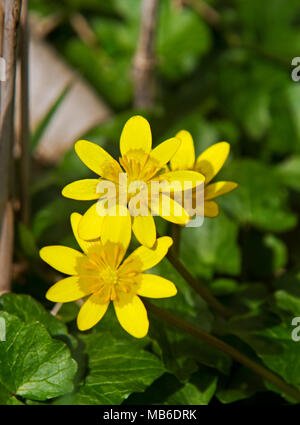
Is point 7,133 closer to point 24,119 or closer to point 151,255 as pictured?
point 24,119

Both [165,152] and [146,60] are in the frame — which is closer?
[165,152]

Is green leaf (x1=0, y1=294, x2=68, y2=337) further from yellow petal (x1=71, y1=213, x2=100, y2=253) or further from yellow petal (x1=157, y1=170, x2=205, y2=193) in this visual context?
yellow petal (x1=157, y1=170, x2=205, y2=193)

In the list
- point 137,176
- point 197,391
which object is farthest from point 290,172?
point 137,176

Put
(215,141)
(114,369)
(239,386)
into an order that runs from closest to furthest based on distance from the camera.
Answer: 1. (114,369)
2. (239,386)
3. (215,141)

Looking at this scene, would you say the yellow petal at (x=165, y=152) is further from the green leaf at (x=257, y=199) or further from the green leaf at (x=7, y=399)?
the green leaf at (x=257, y=199)

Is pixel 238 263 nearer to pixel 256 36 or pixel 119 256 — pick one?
pixel 119 256
